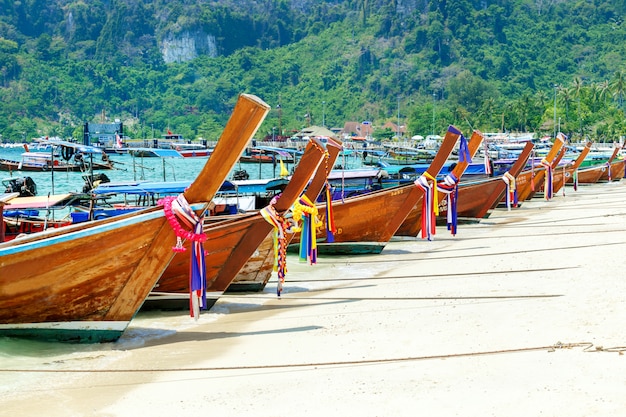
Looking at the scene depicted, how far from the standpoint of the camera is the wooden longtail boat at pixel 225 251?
1355cm

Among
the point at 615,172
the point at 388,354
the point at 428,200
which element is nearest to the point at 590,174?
the point at 615,172

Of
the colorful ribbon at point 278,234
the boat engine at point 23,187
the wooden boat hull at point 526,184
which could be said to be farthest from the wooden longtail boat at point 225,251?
the wooden boat hull at point 526,184

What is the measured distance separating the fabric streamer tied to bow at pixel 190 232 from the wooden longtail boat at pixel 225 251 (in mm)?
2076

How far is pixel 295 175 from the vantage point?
1390cm

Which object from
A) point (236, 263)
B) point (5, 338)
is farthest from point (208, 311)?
point (5, 338)

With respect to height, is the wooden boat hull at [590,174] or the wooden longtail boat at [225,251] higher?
the wooden longtail boat at [225,251]

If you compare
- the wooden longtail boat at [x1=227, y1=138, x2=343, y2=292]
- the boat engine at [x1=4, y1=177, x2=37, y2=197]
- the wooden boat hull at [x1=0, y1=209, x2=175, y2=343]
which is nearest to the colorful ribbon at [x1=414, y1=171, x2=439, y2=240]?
the wooden longtail boat at [x1=227, y1=138, x2=343, y2=292]

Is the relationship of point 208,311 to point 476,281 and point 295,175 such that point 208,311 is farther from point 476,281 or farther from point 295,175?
point 476,281

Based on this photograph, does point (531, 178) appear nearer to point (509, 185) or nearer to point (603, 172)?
point (509, 185)

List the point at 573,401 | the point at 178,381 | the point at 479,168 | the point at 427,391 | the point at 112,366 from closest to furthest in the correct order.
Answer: the point at 573,401 < the point at 427,391 < the point at 178,381 < the point at 112,366 < the point at 479,168

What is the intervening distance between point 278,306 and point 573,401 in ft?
22.4

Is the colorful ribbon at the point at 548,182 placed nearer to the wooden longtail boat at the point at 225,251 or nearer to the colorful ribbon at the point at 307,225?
the colorful ribbon at the point at 307,225

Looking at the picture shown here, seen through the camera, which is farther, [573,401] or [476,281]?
[476,281]

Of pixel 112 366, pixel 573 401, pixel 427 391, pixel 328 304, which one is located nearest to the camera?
pixel 573 401
